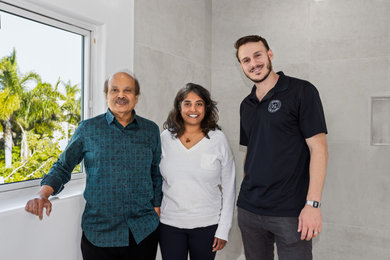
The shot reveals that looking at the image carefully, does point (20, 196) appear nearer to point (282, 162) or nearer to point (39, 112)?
point (39, 112)

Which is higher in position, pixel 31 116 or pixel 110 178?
pixel 31 116

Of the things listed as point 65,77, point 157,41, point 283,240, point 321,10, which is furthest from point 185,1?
point 283,240

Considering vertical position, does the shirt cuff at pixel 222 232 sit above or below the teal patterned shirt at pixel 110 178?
below

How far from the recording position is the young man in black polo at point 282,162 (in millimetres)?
1230

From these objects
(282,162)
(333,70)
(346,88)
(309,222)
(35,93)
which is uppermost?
(333,70)

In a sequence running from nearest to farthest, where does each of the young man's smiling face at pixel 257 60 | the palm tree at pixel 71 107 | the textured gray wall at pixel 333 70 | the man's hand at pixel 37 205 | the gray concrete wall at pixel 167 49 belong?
the man's hand at pixel 37 205, the young man's smiling face at pixel 257 60, the palm tree at pixel 71 107, the gray concrete wall at pixel 167 49, the textured gray wall at pixel 333 70

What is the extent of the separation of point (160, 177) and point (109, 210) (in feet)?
0.96

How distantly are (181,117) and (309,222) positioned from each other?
75 centimetres

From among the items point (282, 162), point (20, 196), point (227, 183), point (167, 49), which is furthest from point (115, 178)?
point (167, 49)

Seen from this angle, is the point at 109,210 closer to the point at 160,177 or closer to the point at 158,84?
the point at 160,177

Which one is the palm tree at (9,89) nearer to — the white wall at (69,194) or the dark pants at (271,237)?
the white wall at (69,194)

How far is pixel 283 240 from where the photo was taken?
51.9 inches

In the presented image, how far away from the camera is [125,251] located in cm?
123

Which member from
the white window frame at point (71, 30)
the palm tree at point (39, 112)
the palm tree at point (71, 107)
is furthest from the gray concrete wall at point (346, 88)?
the palm tree at point (39, 112)
